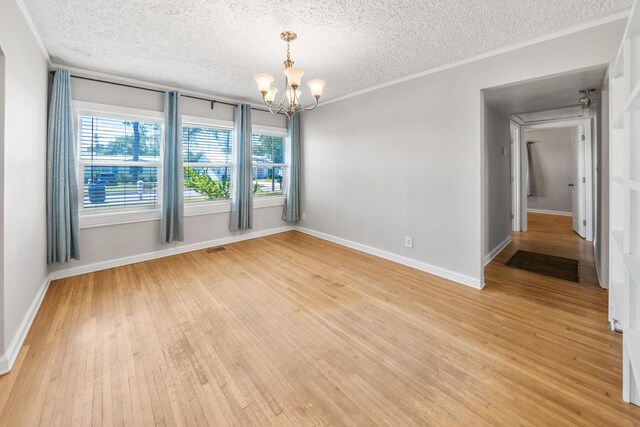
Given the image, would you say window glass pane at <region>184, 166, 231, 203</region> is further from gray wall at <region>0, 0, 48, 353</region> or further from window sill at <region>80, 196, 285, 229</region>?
gray wall at <region>0, 0, 48, 353</region>

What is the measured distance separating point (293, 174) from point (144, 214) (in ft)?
8.57

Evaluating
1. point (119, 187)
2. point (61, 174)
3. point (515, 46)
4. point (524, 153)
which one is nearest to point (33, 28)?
point (61, 174)

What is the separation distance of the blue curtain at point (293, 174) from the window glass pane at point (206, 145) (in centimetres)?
119

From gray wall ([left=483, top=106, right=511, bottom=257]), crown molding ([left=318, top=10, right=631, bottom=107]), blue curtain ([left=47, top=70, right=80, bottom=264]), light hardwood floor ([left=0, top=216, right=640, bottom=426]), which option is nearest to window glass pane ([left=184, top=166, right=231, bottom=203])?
blue curtain ([left=47, top=70, right=80, bottom=264])

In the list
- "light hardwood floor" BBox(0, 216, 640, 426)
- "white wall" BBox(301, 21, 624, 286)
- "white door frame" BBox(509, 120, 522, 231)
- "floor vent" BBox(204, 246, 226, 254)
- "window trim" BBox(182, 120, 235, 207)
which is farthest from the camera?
"white door frame" BBox(509, 120, 522, 231)

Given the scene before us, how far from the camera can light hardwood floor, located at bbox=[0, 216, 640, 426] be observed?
1421 millimetres

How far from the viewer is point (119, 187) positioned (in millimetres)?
3701

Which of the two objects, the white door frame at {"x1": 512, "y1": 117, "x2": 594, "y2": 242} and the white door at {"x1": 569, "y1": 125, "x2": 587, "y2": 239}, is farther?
the white door at {"x1": 569, "y1": 125, "x2": 587, "y2": 239}

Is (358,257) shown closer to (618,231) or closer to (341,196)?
(341,196)

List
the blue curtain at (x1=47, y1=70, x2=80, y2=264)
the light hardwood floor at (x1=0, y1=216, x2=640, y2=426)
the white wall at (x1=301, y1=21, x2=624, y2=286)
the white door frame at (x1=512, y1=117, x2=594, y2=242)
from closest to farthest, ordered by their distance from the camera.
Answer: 1. the light hardwood floor at (x1=0, y1=216, x2=640, y2=426)
2. the white wall at (x1=301, y1=21, x2=624, y2=286)
3. the blue curtain at (x1=47, y1=70, x2=80, y2=264)
4. the white door frame at (x1=512, y1=117, x2=594, y2=242)

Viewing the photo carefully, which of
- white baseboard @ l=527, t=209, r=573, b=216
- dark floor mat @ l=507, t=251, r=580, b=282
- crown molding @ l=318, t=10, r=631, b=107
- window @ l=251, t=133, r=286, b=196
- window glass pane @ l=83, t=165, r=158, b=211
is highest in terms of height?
crown molding @ l=318, t=10, r=631, b=107

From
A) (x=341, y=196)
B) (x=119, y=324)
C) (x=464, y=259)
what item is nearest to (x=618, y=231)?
(x=464, y=259)

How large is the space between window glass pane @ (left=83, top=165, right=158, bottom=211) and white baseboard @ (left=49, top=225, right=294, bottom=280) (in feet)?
2.34

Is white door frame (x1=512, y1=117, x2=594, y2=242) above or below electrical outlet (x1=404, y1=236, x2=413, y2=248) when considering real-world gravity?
above
